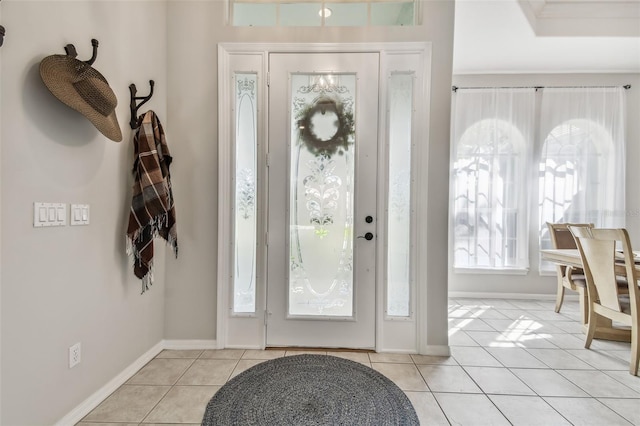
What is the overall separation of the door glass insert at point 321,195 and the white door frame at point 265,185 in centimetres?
23

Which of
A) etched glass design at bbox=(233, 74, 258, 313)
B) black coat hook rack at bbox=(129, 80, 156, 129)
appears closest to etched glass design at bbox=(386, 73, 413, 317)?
etched glass design at bbox=(233, 74, 258, 313)

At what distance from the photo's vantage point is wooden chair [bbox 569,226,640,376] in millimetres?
2006

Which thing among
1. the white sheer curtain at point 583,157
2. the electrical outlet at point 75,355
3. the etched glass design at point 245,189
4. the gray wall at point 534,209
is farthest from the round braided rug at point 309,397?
the white sheer curtain at point 583,157

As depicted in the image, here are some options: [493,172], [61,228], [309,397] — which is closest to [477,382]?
[309,397]

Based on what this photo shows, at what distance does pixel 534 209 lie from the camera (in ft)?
12.2

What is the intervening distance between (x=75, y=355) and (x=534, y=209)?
4.78 m

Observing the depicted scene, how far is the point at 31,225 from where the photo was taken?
1.27 meters

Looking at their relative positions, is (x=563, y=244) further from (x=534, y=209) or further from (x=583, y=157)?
(x=583, y=157)

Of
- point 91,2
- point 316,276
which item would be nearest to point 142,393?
point 316,276

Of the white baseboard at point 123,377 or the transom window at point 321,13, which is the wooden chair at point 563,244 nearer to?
the transom window at point 321,13

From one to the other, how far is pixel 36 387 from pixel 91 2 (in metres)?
2.01

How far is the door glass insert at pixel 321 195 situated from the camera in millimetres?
2303

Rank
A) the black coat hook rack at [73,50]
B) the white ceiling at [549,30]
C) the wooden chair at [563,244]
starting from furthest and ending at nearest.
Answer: the wooden chair at [563,244], the white ceiling at [549,30], the black coat hook rack at [73,50]

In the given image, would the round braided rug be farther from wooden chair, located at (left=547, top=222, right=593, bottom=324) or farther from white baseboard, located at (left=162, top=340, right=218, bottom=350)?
wooden chair, located at (left=547, top=222, right=593, bottom=324)
